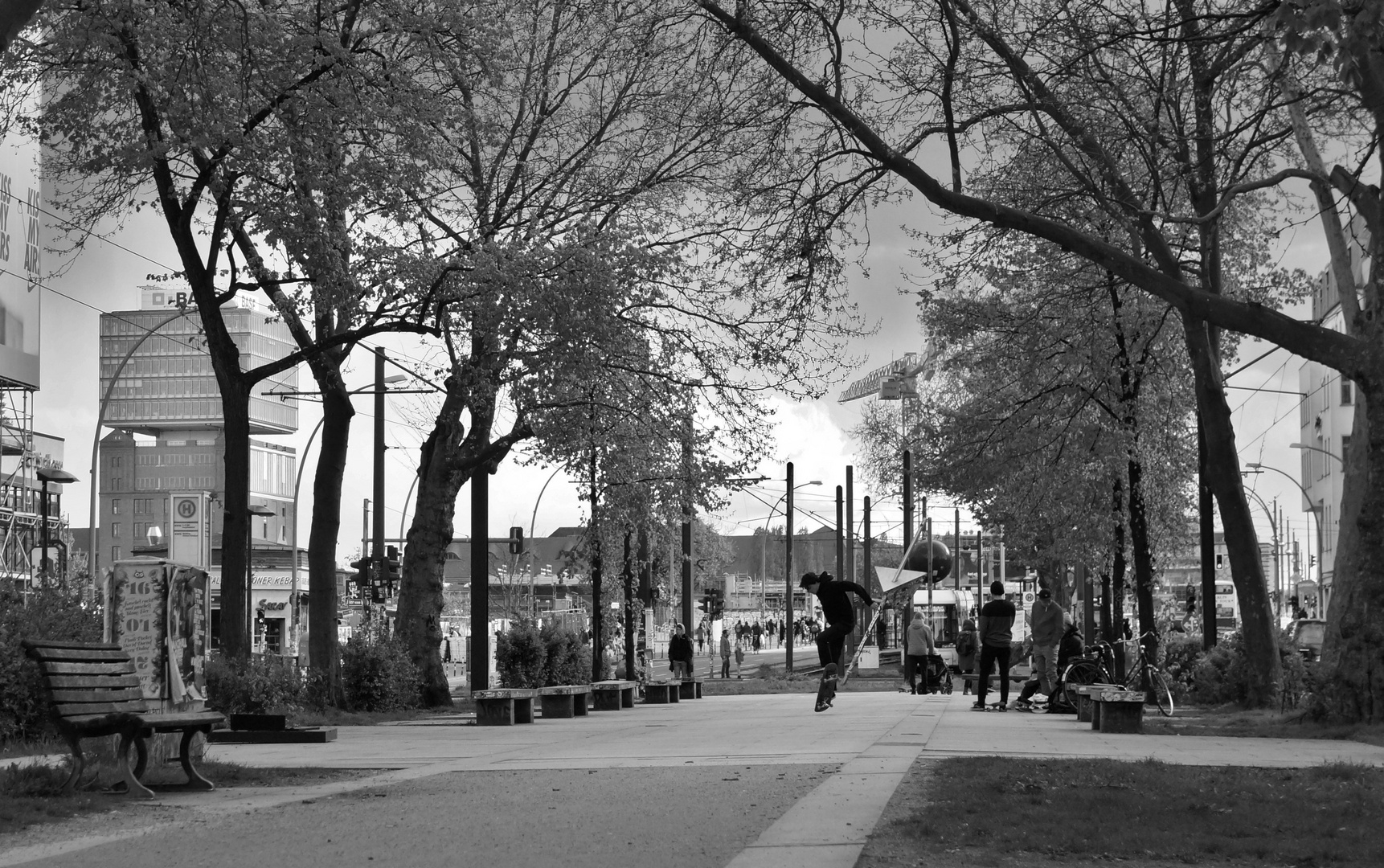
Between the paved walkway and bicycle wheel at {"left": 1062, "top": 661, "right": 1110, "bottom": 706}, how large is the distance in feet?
11.7

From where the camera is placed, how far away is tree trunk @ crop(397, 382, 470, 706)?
84.6 ft

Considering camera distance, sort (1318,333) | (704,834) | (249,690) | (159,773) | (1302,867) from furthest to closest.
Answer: (249,690) → (1318,333) → (159,773) → (704,834) → (1302,867)

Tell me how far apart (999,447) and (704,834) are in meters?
21.9

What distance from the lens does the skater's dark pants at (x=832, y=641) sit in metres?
20.6

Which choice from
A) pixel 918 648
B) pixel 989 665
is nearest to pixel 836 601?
pixel 989 665

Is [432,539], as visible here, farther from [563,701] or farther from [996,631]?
[996,631]

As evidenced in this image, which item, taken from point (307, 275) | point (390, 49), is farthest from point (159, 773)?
point (390, 49)

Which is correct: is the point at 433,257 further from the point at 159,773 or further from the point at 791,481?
the point at 791,481

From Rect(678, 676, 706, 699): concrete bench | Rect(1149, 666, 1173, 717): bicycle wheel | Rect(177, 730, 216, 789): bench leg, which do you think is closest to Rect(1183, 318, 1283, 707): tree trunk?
Rect(1149, 666, 1173, 717): bicycle wheel

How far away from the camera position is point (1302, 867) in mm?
6637

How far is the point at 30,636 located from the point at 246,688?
3793 millimetres

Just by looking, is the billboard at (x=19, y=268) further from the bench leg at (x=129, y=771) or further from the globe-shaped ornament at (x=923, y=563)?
the bench leg at (x=129, y=771)

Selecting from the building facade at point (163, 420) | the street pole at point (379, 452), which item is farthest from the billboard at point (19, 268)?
the building facade at point (163, 420)

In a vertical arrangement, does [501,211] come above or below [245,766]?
above
